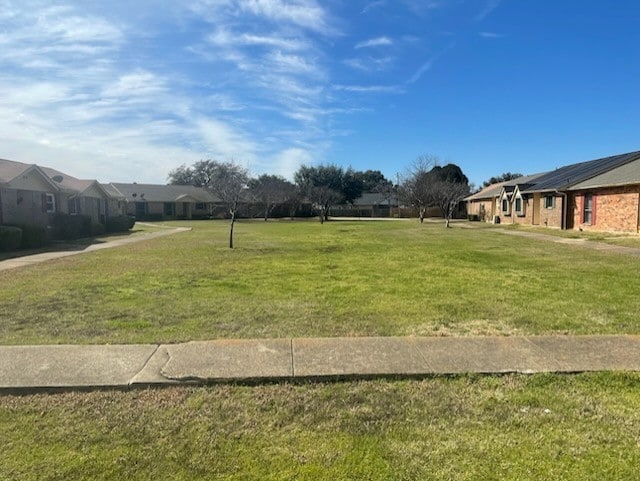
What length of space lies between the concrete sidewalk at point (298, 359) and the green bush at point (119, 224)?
1118 inches

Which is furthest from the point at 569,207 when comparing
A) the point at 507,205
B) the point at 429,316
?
the point at 429,316

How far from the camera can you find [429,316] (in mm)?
6660

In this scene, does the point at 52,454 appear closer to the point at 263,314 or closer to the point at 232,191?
the point at 263,314

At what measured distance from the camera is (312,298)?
8047mm

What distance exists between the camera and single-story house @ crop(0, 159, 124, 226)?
21797 millimetres

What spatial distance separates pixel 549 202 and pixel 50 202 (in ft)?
108

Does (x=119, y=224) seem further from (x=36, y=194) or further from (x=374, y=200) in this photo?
(x=374, y=200)

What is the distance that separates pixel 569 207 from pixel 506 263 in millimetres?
19398

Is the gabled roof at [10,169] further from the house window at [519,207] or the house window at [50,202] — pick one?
the house window at [519,207]

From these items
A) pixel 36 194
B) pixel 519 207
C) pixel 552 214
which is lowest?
pixel 552 214

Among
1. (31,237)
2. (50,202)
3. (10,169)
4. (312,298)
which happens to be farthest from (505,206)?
(10,169)

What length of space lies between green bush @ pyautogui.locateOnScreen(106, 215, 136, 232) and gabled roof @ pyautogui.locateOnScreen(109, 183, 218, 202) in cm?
2658

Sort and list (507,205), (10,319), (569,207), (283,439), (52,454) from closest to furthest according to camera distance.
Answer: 1. (52,454)
2. (283,439)
3. (10,319)
4. (569,207)
5. (507,205)

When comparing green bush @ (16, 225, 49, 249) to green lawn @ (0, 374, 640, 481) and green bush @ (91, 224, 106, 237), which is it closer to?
green bush @ (91, 224, 106, 237)
